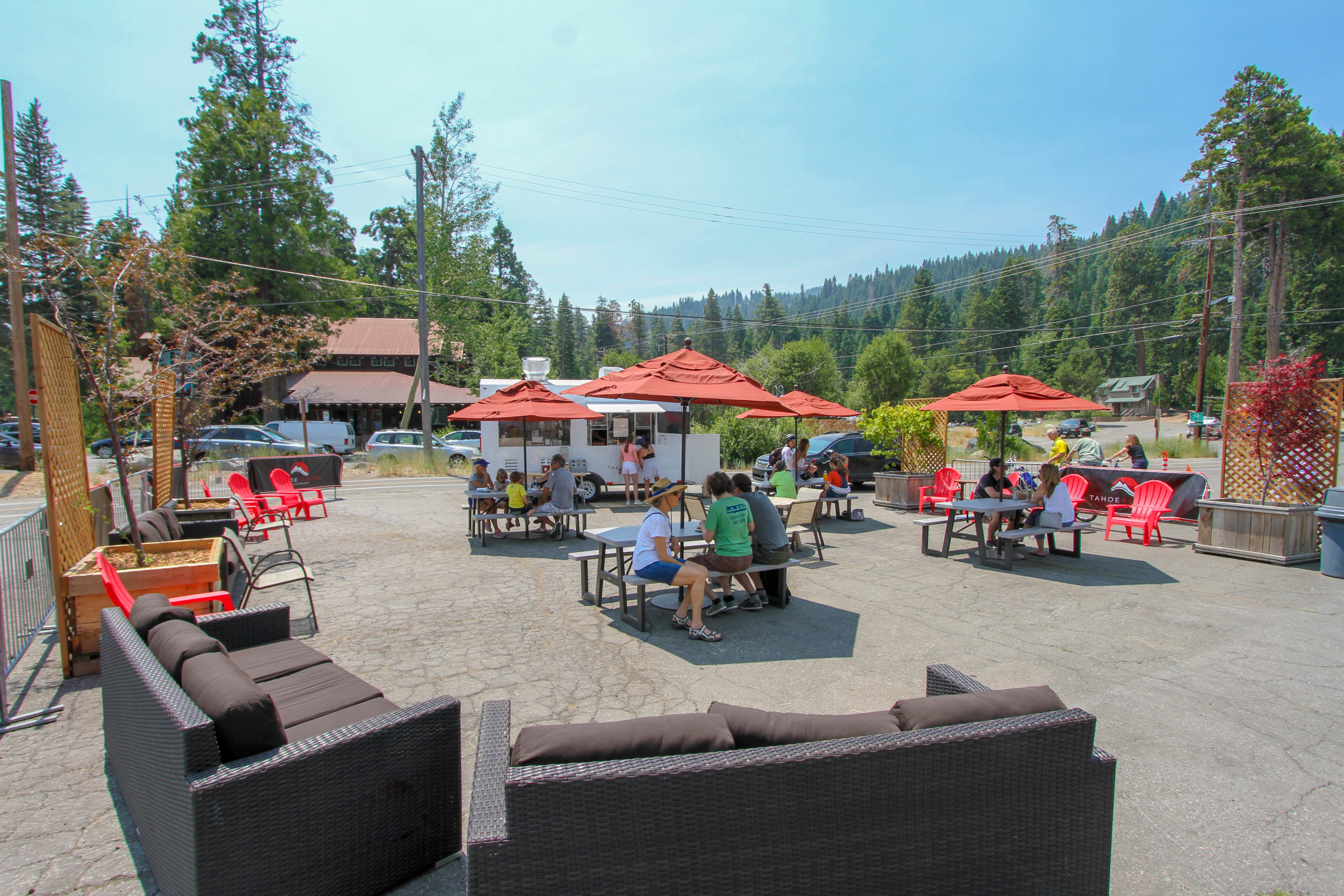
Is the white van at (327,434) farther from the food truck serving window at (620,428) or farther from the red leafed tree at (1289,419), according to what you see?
the red leafed tree at (1289,419)

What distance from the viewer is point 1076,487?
1187cm

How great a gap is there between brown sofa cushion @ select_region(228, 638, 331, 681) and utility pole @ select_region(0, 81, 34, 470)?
1758 centimetres

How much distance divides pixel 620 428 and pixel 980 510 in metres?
8.43

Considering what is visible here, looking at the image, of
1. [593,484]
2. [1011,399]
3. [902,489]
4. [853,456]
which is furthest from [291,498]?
[853,456]

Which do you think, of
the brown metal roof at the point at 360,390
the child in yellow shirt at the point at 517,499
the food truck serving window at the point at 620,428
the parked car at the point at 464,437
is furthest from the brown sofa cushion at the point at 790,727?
the brown metal roof at the point at 360,390

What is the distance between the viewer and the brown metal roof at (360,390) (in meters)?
35.3

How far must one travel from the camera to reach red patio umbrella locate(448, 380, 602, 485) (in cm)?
1016

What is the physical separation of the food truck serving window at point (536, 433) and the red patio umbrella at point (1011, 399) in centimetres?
754

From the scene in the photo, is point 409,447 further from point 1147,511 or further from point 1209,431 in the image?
point 1209,431

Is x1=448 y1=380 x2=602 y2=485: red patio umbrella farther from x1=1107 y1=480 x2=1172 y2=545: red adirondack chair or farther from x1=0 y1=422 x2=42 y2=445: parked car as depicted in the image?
x1=0 y1=422 x2=42 y2=445: parked car

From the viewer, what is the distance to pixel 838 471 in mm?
11875

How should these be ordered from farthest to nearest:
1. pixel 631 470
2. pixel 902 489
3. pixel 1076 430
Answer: pixel 1076 430
pixel 631 470
pixel 902 489

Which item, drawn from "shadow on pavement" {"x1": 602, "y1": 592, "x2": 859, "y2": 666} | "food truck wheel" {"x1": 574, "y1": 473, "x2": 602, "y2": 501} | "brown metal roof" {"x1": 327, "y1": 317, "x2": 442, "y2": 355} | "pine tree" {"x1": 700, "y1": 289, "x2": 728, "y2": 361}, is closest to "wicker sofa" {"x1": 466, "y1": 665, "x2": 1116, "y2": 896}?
"shadow on pavement" {"x1": 602, "y1": 592, "x2": 859, "y2": 666}

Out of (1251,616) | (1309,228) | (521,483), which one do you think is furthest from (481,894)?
(1309,228)
